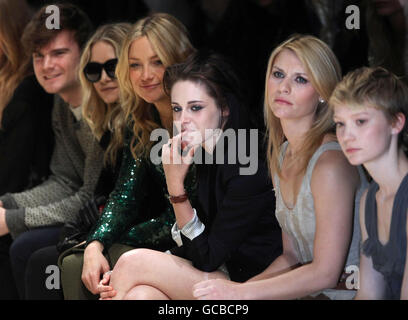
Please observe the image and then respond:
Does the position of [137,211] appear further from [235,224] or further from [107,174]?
[235,224]

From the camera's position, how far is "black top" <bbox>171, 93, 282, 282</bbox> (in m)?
2.38

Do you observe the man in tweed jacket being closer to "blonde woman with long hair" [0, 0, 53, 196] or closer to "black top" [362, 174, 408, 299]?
"blonde woman with long hair" [0, 0, 53, 196]

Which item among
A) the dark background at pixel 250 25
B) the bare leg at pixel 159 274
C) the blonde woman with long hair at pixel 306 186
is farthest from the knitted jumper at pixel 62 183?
the blonde woman with long hair at pixel 306 186

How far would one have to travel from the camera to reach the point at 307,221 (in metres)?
2.25

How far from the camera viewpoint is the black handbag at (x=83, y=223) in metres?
2.87

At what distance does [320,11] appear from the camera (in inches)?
112

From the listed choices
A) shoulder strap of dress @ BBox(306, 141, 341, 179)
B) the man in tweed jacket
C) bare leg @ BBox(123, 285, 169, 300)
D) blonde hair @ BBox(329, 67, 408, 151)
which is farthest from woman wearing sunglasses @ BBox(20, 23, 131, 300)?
blonde hair @ BBox(329, 67, 408, 151)

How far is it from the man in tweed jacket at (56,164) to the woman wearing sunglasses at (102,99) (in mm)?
104

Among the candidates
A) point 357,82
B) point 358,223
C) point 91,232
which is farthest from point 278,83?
point 91,232

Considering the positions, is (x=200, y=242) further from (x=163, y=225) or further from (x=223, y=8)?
(x=223, y=8)

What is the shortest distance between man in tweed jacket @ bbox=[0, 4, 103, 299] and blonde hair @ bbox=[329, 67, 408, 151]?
4.35 feet

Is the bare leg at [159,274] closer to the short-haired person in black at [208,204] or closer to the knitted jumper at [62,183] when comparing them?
the short-haired person in black at [208,204]

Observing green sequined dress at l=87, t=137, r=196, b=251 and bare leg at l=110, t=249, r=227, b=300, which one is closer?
bare leg at l=110, t=249, r=227, b=300

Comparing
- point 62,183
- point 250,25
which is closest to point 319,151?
point 250,25
